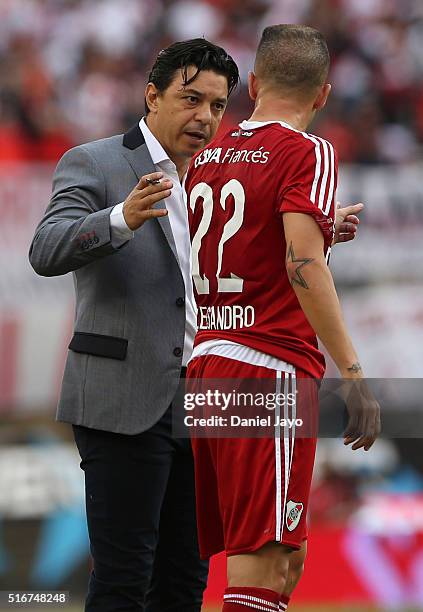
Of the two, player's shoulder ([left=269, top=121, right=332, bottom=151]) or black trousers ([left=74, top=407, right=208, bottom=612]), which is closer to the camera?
player's shoulder ([left=269, top=121, right=332, bottom=151])

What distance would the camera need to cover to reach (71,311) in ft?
24.6

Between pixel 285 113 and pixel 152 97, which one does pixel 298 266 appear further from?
pixel 152 97

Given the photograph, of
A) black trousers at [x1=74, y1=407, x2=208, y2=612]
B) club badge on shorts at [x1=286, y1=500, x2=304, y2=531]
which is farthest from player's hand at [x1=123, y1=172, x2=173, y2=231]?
club badge on shorts at [x1=286, y1=500, x2=304, y2=531]

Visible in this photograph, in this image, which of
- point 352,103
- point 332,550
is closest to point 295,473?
point 332,550

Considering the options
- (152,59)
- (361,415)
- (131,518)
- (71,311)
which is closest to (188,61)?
(361,415)

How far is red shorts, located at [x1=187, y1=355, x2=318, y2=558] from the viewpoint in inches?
133

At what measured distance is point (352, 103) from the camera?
32.5ft

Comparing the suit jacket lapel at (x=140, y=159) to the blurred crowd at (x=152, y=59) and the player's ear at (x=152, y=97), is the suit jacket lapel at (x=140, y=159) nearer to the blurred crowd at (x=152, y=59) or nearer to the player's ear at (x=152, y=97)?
the player's ear at (x=152, y=97)

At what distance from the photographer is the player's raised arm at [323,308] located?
3.33m

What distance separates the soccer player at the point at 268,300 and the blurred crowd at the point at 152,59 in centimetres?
484

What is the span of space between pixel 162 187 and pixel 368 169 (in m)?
4.88

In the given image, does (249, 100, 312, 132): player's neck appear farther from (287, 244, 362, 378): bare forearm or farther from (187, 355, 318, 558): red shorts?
(187, 355, 318, 558): red shorts

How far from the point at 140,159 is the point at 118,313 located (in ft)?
1.75

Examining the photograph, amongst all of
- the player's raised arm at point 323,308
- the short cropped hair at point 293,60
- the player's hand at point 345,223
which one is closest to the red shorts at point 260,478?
the player's raised arm at point 323,308
